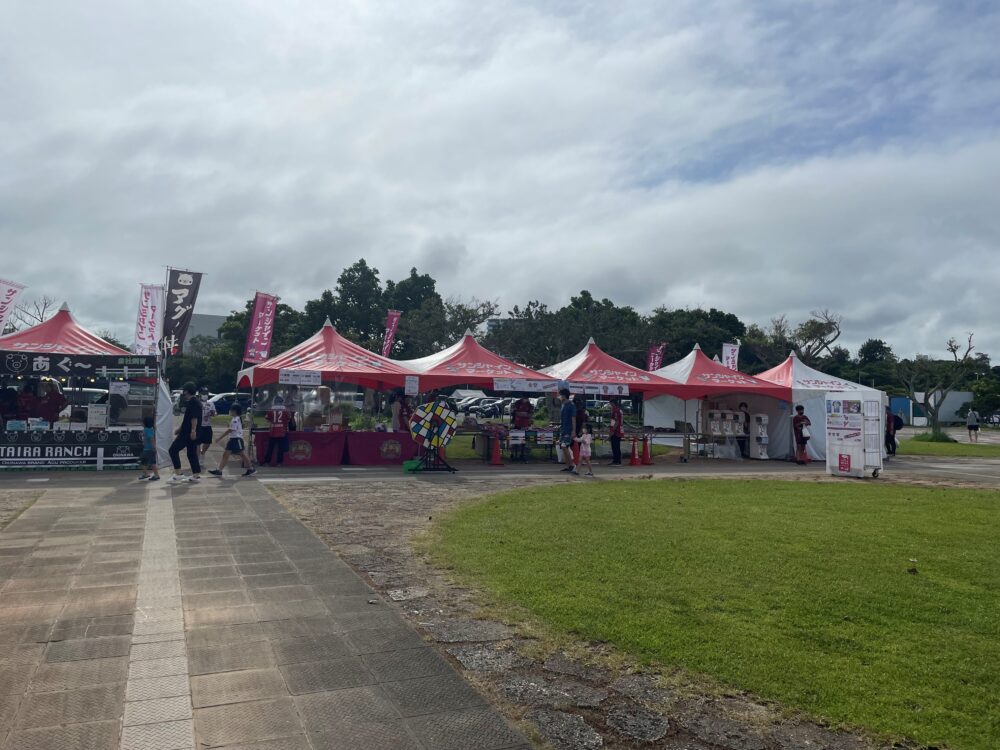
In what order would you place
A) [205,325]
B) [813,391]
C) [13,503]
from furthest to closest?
[205,325] → [813,391] → [13,503]

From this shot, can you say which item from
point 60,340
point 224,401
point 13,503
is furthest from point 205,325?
point 13,503

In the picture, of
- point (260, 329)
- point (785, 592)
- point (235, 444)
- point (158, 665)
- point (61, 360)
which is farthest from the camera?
point (260, 329)

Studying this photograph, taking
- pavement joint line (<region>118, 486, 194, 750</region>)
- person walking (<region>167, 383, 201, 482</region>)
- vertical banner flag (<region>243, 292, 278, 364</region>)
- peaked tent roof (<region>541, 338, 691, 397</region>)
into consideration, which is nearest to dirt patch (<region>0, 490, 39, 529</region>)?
person walking (<region>167, 383, 201, 482</region>)

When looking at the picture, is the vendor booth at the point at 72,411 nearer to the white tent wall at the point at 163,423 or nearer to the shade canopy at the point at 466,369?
the white tent wall at the point at 163,423

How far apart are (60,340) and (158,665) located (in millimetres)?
14145

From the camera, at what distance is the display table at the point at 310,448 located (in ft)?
54.3

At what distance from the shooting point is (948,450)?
2631cm

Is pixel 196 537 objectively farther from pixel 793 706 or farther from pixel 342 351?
pixel 342 351

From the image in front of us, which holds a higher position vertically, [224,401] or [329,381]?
[329,381]

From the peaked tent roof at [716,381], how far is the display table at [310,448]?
942 centimetres

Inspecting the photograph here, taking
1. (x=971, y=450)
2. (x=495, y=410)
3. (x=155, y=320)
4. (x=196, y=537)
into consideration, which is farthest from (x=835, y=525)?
(x=495, y=410)

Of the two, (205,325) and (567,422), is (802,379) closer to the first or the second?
(567,422)

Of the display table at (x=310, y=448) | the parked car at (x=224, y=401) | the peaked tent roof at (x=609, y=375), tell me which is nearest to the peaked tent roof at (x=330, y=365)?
the display table at (x=310, y=448)

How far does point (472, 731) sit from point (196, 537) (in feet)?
18.1
